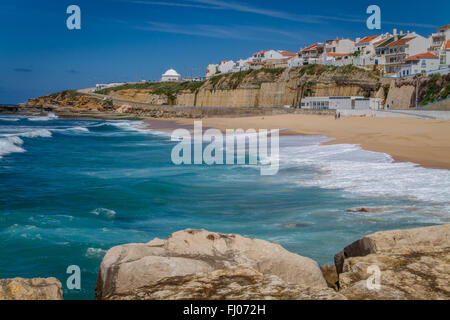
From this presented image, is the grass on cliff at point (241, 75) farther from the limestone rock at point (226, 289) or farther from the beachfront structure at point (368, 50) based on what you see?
the limestone rock at point (226, 289)

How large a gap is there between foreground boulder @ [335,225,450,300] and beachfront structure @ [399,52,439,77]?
52.1 metres

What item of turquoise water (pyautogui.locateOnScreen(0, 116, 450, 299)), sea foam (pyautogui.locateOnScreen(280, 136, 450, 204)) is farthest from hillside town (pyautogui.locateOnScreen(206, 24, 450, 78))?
turquoise water (pyautogui.locateOnScreen(0, 116, 450, 299))

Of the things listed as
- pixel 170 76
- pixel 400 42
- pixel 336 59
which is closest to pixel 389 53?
pixel 400 42

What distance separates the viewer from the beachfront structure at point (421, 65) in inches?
2019

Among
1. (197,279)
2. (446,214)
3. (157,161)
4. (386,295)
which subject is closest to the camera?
(386,295)

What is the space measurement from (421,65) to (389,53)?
40.5 ft

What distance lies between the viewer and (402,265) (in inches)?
148

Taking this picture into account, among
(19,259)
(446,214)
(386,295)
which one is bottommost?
(19,259)

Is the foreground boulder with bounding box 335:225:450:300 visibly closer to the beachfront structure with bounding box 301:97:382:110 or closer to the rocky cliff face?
the beachfront structure with bounding box 301:97:382:110

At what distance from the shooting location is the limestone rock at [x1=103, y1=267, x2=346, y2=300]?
9.83 feet
